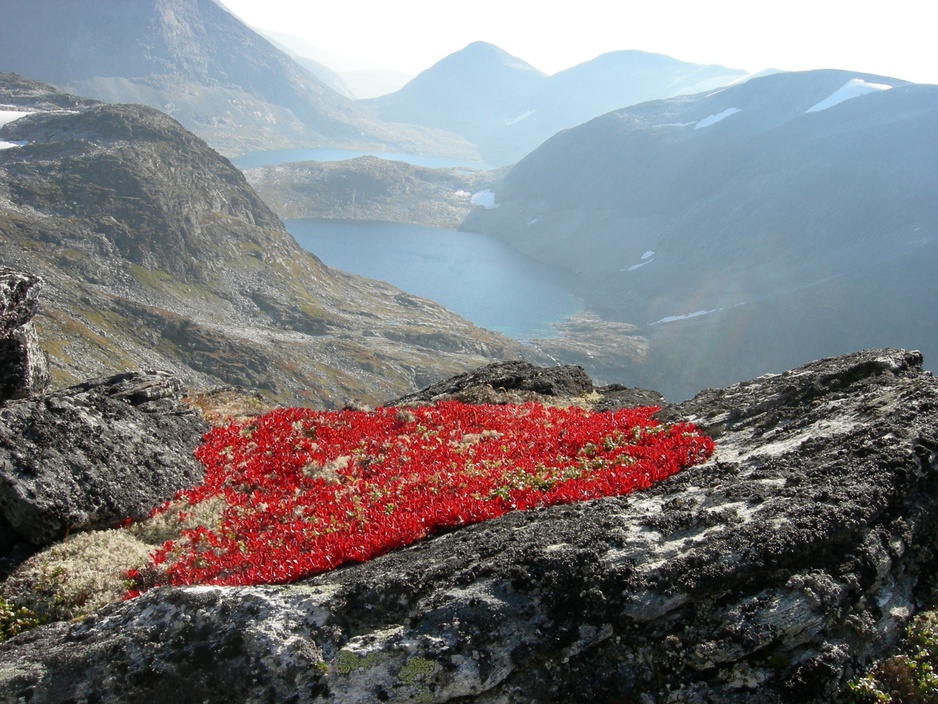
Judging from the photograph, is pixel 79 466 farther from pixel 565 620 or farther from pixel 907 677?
pixel 907 677

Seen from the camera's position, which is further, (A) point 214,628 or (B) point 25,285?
(B) point 25,285

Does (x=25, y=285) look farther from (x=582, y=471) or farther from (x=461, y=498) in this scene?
(x=582, y=471)

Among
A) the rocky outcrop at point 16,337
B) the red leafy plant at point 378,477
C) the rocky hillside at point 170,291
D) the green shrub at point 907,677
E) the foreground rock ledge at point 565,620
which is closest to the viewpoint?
the foreground rock ledge at point 565,620

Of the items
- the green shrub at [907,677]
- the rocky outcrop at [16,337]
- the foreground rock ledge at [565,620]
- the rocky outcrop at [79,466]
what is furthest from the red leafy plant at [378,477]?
the rocky outcrop at [16,337]

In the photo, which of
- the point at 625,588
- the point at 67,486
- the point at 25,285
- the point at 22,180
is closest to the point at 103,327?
the point at 22,180

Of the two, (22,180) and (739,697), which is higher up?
(22,180)

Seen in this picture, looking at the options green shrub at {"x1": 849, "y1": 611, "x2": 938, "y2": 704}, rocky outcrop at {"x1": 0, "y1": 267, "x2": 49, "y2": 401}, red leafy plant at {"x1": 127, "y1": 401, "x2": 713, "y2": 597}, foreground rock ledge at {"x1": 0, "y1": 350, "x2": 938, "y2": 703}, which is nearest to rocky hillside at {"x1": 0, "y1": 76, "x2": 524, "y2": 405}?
rocky outcrop at {"x1": 0, "y1": 267, "x2": 49, "y2": 401}

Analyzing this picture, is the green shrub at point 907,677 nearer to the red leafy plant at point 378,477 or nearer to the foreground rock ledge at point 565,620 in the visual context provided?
the foreground rock ledge at point 565,620
